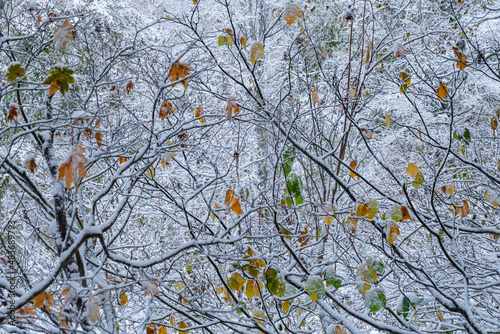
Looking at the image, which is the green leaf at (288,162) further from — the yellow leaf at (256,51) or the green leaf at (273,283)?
the green leaf at (273,283)

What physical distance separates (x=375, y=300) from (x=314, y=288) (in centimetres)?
28

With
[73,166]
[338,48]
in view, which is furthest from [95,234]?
[338,48]

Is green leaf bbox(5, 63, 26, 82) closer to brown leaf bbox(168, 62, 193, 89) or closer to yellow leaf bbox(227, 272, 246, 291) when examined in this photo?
brown leaf bbox(168, 62, 193, 89)

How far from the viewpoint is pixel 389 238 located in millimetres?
1990

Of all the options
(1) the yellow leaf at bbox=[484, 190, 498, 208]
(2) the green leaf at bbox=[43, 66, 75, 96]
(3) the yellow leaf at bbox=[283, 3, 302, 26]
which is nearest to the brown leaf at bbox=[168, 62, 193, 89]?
(2) the green leaf at bbox=[43, 66, 75, 96]

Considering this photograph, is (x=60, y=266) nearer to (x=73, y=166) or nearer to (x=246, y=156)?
(x=73, y=166)

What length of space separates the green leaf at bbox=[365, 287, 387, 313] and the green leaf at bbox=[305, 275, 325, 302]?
0.21m

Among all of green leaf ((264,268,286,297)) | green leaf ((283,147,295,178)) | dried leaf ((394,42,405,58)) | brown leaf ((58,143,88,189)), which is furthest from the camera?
green leaf ((283,147,295,178))

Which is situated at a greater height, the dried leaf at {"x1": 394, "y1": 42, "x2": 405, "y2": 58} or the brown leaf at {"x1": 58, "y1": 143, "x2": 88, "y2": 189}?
the dried leaf at {"x1": 394, "y1": 42, "x2": 405, "y2": 58}

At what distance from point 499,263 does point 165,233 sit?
565 cm

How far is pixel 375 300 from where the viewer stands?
1.89m

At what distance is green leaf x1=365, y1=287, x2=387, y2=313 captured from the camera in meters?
1.88

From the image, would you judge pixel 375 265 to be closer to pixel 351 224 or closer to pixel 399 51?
pixel 351 224

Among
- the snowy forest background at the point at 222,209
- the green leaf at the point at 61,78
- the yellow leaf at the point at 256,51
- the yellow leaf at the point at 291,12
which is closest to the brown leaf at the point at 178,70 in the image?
the snowy forest background at the point at 222,209
